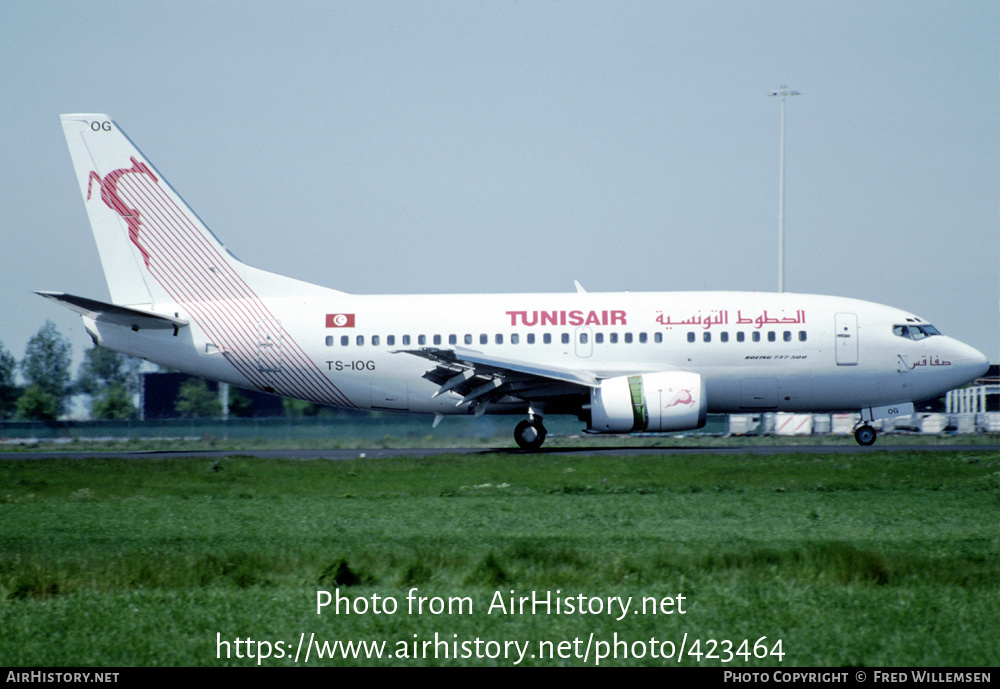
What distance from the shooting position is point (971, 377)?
26.7 meters

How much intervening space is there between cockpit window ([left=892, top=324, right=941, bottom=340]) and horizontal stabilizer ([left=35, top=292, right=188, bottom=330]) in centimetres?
1820

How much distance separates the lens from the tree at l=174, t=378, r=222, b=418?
162 feet

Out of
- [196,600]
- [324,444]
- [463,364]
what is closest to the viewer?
[196,600]

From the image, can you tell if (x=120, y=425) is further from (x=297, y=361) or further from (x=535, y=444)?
(x=535, y=444)

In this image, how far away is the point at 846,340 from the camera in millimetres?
26391

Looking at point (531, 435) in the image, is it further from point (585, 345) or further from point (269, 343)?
point (269, 343)

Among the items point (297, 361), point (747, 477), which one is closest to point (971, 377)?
point (747, 477)

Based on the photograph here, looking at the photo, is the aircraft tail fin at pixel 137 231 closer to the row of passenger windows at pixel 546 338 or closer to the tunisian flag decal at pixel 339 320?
the tunisian flag decal at pixel 339 320

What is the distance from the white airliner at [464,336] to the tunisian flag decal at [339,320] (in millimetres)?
26

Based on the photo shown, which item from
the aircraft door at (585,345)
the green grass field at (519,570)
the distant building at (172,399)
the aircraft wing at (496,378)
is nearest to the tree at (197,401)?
the distant building at (172,399)

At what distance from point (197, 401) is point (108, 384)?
19.4 metres

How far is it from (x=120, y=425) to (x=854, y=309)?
29.6 m

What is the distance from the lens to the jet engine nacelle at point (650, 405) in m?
24.6

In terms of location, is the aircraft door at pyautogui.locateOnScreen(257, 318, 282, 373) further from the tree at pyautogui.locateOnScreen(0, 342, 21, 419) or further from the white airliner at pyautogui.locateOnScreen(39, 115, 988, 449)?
the tree at pyautogui.locateOnScreen(0, 342, 21, 419)
